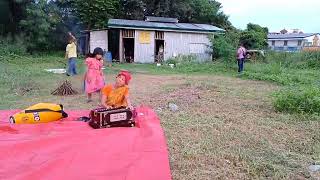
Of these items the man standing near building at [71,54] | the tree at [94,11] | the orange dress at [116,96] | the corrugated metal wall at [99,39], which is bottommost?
the orange dress at [116,96]

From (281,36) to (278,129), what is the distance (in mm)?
44770

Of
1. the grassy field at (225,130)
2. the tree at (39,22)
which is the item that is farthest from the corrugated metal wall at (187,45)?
the grassy field at (225,130)

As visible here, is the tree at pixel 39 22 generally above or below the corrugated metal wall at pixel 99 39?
above

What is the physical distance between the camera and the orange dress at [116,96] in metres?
5.46

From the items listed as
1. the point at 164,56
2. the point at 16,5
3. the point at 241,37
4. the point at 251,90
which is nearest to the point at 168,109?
the point at 251,90

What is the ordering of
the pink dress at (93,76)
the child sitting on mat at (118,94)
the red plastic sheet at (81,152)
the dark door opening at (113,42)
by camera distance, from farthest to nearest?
the dark door opening at (113,42) < the pink dress at (93,76) < the child sitting on mat at (118,94) < the red plastic sheet at (81,152)

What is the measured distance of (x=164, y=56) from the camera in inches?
860

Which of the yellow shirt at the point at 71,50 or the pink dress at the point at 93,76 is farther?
the yellow shirt at the point at 71,50

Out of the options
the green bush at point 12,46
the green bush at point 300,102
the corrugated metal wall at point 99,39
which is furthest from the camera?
the corrugated metal wall at point 99,39

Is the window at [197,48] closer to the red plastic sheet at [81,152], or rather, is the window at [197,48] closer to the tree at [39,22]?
the tree at [39,22]

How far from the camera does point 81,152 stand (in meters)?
3.76

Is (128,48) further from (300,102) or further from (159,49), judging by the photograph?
(300,102)

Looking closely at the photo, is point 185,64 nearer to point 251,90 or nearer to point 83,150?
point 251,90

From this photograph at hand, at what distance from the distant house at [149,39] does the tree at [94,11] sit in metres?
1.91
